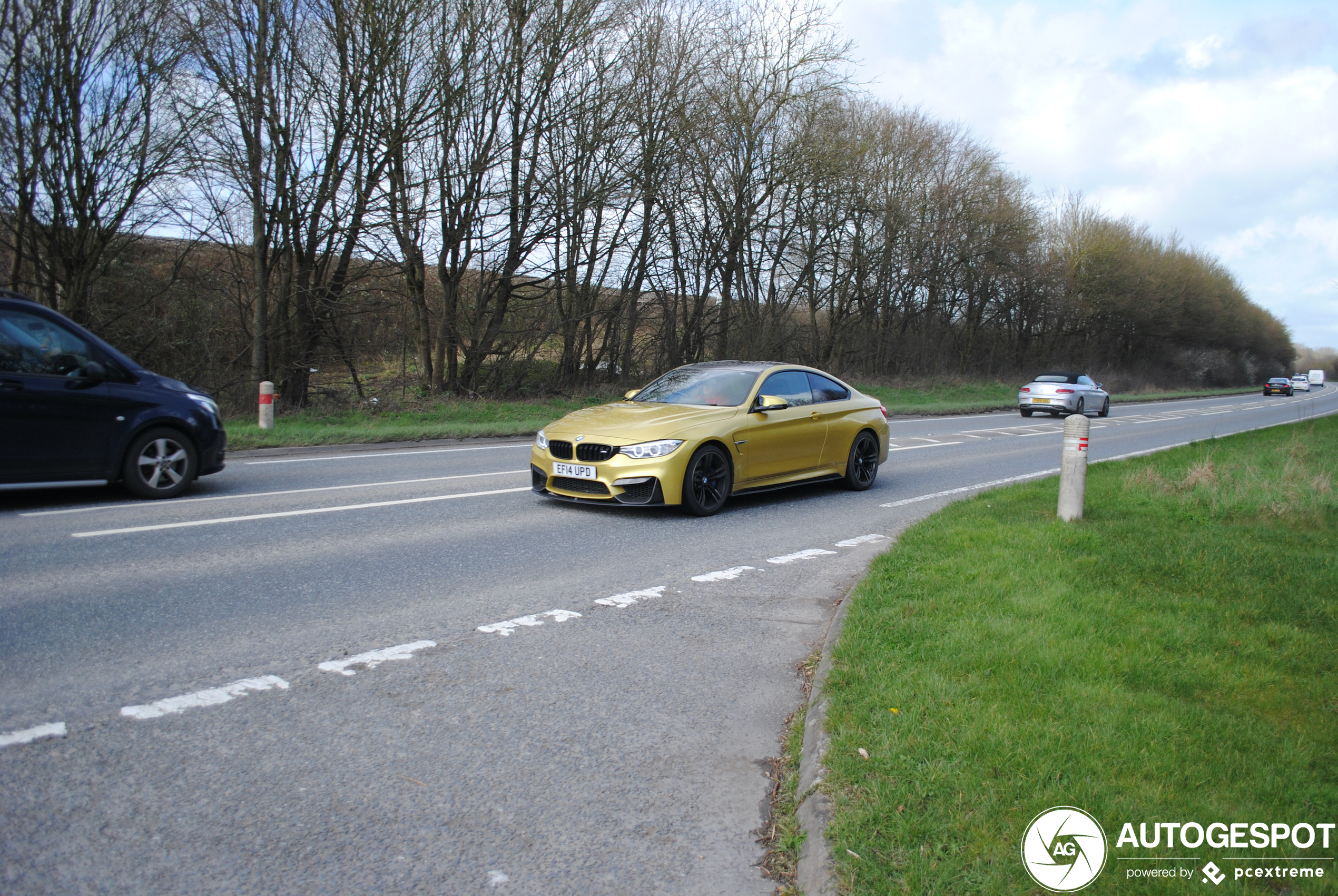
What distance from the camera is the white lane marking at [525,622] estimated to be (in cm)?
511

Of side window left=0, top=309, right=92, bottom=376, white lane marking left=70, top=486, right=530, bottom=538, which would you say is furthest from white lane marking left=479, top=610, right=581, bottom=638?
side window left=0, top=309, right=92, bottom=376

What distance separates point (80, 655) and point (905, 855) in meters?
4.05

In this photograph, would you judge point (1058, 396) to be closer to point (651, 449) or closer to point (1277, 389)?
point (651, 449)

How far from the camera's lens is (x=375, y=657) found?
4582 millimetres

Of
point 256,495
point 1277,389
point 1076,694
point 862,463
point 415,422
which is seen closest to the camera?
point 1076,694

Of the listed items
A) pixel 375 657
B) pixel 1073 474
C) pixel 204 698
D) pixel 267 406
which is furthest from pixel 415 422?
pixel 204 698

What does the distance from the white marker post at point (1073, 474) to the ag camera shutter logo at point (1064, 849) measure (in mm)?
5400

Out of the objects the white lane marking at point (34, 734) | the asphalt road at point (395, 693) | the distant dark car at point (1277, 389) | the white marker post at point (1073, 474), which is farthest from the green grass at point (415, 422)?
the distant dark car at point (1277, 389)

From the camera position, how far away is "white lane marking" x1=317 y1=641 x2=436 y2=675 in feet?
14.5

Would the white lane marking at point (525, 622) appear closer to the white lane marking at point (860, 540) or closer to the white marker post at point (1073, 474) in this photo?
the white lane marking at point (860, 540)

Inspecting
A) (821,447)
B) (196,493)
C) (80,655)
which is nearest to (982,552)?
(821,447)

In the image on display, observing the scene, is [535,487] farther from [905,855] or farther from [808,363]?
[808,363]

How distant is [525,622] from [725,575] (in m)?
1.85

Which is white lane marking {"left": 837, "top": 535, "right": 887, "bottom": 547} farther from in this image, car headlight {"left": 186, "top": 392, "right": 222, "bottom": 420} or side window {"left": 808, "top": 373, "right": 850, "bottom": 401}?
car headlight {"left": 186, "top": 392, "right": 222, "bottom": 420}
